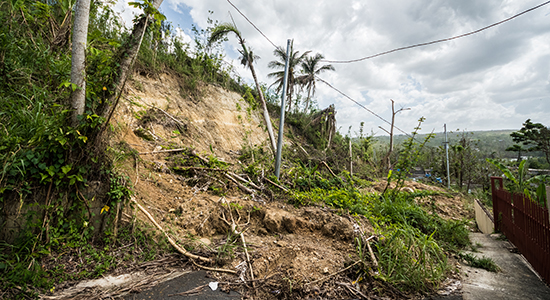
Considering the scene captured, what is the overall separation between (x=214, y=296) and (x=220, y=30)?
7.17m

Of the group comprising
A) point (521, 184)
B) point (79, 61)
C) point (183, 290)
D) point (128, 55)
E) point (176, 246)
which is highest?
point (128, 55)

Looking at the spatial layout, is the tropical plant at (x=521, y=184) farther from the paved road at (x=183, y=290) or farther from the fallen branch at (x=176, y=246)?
the fallen branch at (x=176, y=246)

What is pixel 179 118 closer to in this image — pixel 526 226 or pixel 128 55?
pixel 128 55

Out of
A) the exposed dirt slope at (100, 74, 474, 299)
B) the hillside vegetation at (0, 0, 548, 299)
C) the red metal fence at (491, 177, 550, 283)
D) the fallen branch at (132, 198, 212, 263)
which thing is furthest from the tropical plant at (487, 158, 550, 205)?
the fallen branch at (132, 198, 212, 263)

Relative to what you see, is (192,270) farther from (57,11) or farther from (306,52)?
(306,52)

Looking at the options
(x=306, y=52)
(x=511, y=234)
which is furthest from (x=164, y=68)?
(x=306, y=52)

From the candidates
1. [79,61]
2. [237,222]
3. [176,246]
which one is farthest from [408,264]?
[79,61]

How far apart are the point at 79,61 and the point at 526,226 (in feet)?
25.3

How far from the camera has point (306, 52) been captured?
68.7 feet

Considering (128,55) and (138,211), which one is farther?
(138,211)

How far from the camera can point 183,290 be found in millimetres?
2846

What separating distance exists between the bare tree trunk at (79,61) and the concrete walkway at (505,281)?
5.65 m

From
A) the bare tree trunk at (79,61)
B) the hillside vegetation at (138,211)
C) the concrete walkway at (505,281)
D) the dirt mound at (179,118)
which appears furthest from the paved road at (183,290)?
the dirt mound at (179,118)

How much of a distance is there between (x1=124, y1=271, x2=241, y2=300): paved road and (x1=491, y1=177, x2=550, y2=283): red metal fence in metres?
4.66
